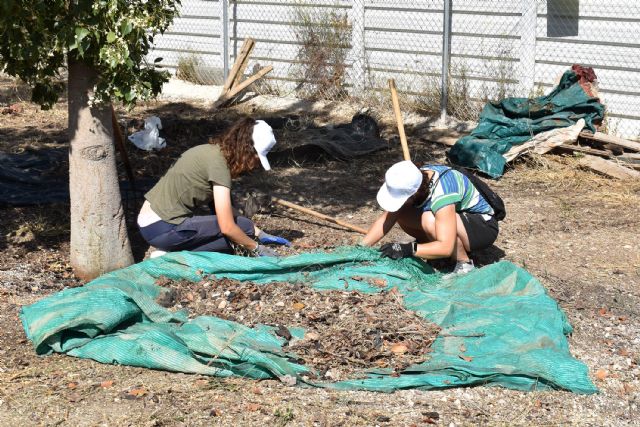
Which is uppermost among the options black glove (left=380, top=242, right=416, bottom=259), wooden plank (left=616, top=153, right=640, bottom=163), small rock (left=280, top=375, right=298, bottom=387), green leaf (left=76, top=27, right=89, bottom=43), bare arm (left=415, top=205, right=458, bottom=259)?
green leaf (left=76, top=27, right=89, bottom=43)

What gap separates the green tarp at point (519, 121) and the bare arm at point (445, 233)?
3.23 m

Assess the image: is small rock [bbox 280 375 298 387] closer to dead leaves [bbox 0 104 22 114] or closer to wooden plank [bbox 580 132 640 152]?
wooden plank [bbox 580 132 640 152]

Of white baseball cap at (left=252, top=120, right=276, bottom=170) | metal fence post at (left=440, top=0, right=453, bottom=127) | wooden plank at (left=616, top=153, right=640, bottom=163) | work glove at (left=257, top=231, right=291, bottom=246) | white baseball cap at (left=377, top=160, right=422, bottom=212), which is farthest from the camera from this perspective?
metal fence post at (left=440, top=0, right=453, bottom=127)

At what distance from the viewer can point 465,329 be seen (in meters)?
5.00

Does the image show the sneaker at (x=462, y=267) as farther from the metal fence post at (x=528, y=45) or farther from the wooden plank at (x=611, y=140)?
the metal fence post at (x=528, y=45)

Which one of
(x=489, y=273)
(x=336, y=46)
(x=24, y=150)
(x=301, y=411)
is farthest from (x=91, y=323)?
(x=336, y=46)

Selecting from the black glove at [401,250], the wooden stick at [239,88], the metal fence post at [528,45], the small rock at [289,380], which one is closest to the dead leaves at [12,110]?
the wooden stick at [239,88]

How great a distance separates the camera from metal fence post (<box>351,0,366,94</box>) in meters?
11.3

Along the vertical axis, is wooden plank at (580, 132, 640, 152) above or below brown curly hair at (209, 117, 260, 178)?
below

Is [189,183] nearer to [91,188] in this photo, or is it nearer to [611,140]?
[91,188]

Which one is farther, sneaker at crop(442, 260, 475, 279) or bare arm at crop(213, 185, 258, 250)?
sneaker at crop(442, 260, 475, 279)

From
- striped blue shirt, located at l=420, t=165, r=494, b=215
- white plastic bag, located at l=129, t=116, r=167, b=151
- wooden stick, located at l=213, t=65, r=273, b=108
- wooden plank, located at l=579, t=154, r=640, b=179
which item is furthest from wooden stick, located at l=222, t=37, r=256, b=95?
striped blue shirt, located at l=420, t=165, r=494, b=215

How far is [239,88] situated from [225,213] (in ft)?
19.6

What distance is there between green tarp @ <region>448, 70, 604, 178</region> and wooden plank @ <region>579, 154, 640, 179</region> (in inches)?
15.2
